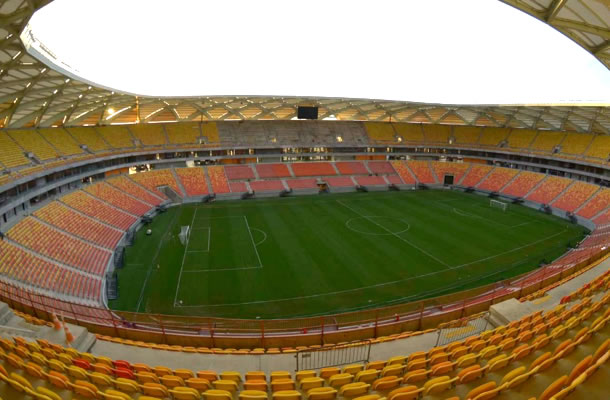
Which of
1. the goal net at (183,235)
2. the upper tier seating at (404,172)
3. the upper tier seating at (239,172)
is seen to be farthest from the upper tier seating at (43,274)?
the upper tier seating at (404,172)

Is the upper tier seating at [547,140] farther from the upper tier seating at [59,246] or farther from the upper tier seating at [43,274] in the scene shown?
the upper tier seating at [43,274]

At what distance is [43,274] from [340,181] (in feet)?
114

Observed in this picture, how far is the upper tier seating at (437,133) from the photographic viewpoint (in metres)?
52.2

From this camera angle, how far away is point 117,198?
32094mm

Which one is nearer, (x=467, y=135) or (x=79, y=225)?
(x=79, y=225)

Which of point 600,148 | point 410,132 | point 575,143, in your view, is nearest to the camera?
point 600,148

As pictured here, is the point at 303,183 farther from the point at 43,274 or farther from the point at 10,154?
the point at 43,274

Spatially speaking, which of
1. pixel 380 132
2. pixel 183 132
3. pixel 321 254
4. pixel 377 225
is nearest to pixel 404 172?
pixel 380 132

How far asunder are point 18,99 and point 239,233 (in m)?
18.6

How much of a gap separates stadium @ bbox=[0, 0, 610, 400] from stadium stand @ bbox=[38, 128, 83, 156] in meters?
0.35

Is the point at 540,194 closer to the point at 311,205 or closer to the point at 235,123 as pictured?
the point at 311,205

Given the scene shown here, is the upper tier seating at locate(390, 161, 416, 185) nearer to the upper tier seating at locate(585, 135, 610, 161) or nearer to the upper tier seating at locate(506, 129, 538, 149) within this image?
the upper tier seating at locate(506, 129, 538, 149)

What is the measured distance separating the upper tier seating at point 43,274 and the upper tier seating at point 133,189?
1641 cm

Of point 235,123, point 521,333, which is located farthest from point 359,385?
point 235,123
